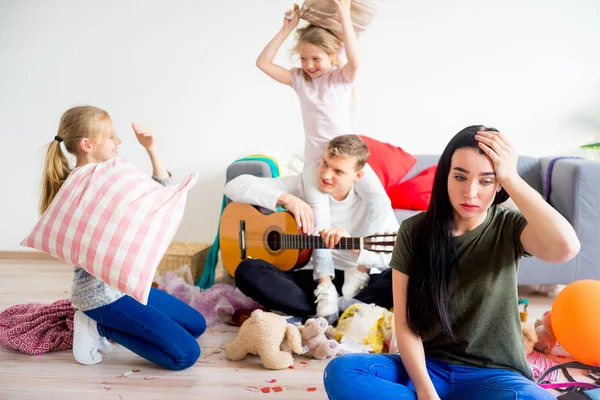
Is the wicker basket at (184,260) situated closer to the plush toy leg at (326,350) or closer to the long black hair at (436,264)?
the plush toy leg at (326,350)

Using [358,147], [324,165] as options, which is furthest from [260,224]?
[358,147]

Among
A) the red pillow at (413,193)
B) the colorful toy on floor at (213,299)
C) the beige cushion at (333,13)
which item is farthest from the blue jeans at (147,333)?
the red pillow at (413,193)

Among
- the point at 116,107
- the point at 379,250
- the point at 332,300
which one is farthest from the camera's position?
the point at 116,107

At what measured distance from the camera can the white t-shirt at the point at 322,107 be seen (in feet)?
8.33

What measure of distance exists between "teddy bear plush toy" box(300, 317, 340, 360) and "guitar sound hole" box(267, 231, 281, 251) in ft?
1.49

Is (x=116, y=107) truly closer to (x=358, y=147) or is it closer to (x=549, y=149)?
(x=358, y=147)

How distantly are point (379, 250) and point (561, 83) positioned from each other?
224cm

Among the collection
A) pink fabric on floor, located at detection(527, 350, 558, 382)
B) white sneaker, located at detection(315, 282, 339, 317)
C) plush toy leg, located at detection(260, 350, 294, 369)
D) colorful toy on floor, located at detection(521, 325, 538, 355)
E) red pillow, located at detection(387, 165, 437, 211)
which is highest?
red pillow, located at detection(387, 165, 437, 211)

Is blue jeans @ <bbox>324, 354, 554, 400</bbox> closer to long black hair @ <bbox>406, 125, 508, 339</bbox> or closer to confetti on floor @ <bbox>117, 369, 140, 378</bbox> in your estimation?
long black hair @ <bbox>406, 125, 508, 339</bbox>

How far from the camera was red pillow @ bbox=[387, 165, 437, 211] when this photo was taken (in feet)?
10.1

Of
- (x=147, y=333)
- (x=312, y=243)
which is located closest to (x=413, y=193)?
(x=312, y=243)

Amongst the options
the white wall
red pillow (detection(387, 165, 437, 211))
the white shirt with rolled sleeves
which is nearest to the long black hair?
the white shirt with rolled sleeves

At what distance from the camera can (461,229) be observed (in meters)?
1.44

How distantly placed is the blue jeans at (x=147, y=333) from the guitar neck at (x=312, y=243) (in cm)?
61
